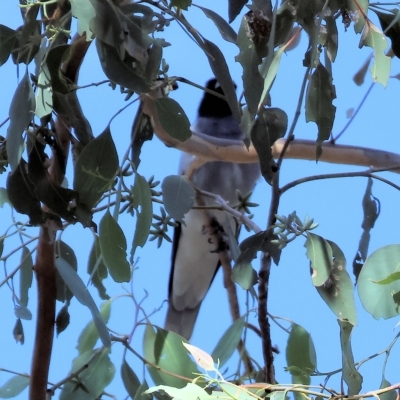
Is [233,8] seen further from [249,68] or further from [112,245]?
[112,245]

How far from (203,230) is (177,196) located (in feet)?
4.77

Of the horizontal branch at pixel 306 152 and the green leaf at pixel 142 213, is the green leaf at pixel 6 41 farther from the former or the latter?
the horizontal branch at pixel 306 152

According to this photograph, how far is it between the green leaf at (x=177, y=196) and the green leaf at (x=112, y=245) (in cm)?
6

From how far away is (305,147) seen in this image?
1.10 m

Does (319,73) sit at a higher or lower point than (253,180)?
lower

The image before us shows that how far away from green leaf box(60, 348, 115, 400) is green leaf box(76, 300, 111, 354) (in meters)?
0.10

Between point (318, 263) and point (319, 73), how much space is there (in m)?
0.18

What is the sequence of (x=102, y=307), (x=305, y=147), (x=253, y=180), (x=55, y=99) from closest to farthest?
(x=55, y=99)
(x=102, y=307)
(x=305, y=147)
(x=253, y=180)

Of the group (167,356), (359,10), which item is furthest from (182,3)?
(167,356)

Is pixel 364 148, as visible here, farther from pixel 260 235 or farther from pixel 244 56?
pixel 244 56

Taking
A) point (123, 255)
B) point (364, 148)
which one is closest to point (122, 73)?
point (123, 255)

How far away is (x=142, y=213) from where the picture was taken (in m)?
0.75

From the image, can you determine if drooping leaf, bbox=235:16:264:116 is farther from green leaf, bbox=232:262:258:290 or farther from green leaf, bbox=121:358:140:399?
green leaf, bbox=121:358:140:399

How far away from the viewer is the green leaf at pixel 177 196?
77cm
